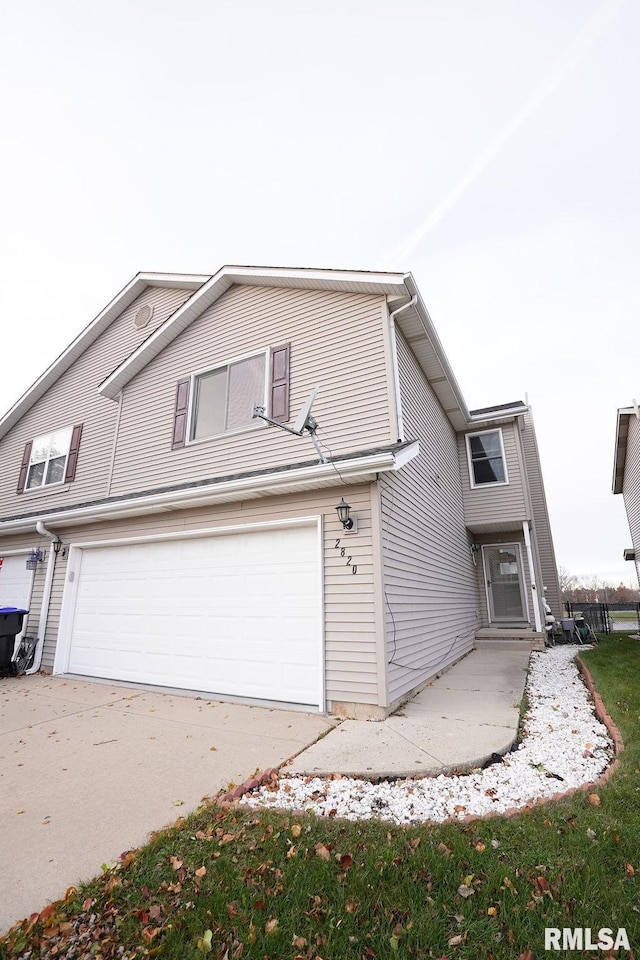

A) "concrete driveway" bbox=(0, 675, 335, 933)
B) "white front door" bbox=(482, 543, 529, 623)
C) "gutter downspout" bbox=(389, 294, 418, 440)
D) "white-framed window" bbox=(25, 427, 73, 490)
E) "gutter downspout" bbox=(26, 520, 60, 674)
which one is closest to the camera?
"concrete driveway" bbox=(0, 675, 335, 933)

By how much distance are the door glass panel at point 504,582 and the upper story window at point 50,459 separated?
1129cm

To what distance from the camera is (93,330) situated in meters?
11.5

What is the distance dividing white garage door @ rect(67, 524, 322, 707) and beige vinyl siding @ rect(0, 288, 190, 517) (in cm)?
257

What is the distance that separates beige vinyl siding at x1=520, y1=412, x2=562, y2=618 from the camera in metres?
14.3

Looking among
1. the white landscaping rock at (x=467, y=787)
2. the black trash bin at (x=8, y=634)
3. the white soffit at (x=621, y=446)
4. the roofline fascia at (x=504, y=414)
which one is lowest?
the white landscaping rock at (x=467, y=787)

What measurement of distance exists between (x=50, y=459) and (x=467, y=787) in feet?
38.2

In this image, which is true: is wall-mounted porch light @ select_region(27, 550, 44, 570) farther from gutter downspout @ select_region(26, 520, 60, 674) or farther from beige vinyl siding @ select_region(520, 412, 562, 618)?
beige vinyl siding @ select_region(520, 412, 562, 618)

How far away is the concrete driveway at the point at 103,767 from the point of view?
2.61 metres

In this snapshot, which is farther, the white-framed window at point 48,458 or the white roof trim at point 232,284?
the white-framed window at point 48,458

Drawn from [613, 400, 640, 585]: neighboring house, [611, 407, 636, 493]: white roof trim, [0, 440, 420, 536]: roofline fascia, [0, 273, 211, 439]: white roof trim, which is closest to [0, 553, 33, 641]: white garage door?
[0, 440, 420, 536]: roofline fascia

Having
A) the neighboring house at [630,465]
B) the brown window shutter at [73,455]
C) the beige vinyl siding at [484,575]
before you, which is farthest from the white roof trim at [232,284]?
the neighboring house at [630,465]

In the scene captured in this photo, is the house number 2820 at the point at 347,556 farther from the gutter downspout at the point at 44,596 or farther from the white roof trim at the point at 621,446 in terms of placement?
the white roof trim at the point at 621,446

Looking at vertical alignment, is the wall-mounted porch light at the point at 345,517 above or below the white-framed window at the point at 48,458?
below

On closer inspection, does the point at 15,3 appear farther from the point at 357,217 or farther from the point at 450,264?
the point at 450,264
